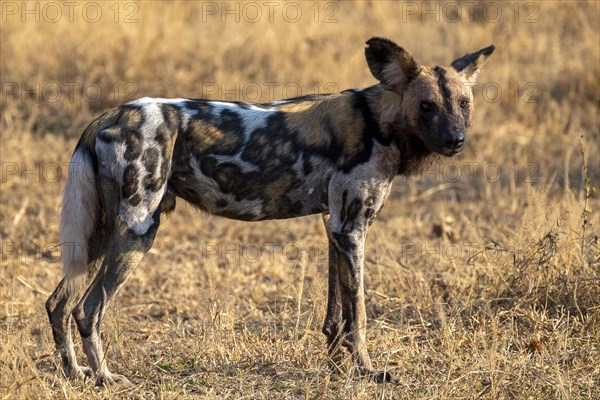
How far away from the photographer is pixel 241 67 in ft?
27.8

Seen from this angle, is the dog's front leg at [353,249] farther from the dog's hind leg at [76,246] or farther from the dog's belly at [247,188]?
the dog's hind leg at [76,246]

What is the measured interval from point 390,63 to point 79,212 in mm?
1356

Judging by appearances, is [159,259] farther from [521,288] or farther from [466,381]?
[466,381]

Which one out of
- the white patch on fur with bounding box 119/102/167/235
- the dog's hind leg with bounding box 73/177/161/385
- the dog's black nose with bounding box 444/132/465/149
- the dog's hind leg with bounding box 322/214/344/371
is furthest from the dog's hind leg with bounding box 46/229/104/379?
the dog's black nose with bounding box 444/132/465/149

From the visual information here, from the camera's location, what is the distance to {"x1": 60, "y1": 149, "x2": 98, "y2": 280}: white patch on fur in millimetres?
3796

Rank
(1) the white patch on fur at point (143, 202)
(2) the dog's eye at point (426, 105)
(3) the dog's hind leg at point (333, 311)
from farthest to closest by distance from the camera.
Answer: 1. (3) the dog's hind leg at point (333, 311)
2. (2) the dog's eye at point (426, 105)
3. (1) the white patch on fur at point (143, 202)

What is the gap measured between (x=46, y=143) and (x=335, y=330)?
398 cm

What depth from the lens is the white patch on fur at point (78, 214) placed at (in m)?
3.80

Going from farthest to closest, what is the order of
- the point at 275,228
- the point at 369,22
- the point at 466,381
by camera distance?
the point at 369,22 → the point at 275,228 → the point at 466,381

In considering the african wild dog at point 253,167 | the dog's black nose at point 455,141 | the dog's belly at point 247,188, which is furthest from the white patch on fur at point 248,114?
the dog's black nose at point 455,141

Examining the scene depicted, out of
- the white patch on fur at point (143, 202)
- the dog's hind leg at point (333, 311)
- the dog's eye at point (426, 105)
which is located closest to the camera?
the white patch on fur at point (143, 202)

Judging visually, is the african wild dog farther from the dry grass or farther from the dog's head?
the dry grass

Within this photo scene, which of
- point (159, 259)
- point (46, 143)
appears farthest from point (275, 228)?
point (46, 143)

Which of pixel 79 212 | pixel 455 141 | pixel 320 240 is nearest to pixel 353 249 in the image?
pixel 455 141
